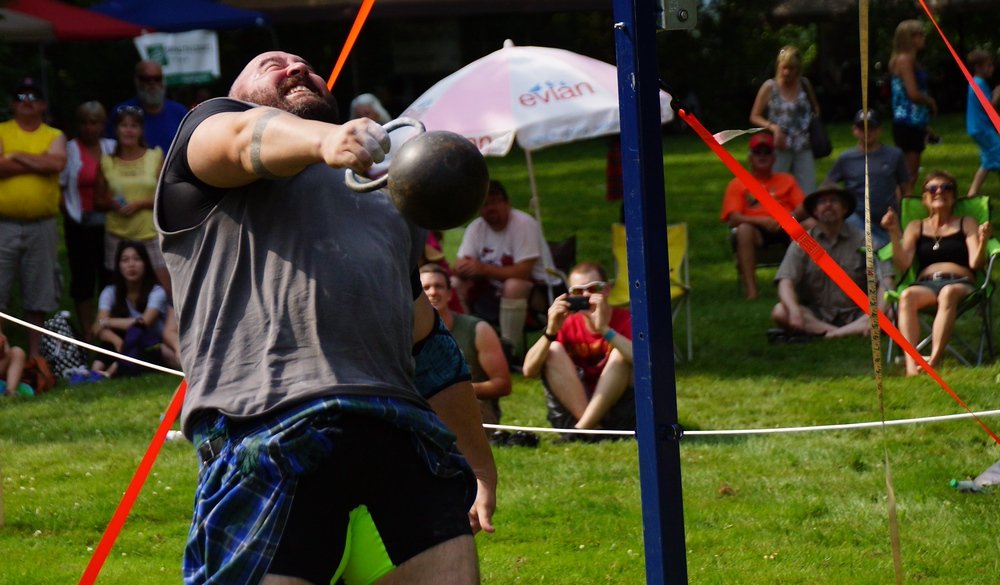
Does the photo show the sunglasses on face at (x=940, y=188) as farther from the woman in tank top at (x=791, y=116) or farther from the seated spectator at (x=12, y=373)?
the seated spectator at (x=12, y=373)

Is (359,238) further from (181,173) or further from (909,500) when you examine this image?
(909,500)

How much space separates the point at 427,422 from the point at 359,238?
395 millimetres

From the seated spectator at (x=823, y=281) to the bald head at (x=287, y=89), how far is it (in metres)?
7.53

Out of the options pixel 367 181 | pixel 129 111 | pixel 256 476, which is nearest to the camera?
pixel 367 181

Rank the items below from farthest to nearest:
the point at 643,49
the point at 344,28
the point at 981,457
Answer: the point at 344,28 → the point at 981,457 → the point at 643,49

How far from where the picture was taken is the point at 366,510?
2.85 m

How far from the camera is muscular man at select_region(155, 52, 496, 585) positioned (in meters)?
2.75

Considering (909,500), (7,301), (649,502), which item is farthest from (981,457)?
(7,301)

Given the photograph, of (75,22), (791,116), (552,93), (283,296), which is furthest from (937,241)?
(75,22)

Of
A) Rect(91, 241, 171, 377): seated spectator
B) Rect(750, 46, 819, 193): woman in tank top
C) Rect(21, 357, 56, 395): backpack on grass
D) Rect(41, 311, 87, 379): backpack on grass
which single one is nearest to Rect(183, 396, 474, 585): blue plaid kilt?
Rect(21, 357, 56, 395): backpack on grass

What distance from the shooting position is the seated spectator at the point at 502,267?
32.2 feet

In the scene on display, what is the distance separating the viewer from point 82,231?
10.8 meters

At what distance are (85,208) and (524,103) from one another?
11.4ft

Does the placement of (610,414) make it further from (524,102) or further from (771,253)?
(771,253)
